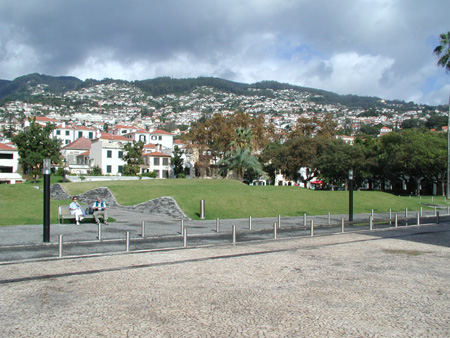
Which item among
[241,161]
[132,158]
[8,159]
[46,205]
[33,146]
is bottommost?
[46,205]

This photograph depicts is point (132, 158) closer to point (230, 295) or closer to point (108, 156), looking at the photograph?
point (108, 156)

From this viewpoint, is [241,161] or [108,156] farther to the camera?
[108,156]

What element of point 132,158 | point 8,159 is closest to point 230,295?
point 132,158

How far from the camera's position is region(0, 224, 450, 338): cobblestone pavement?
606 cm

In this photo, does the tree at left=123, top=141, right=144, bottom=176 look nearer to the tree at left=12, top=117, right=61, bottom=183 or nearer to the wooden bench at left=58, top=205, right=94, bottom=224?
the tree at left=12, top=117, right=61, bottom=183

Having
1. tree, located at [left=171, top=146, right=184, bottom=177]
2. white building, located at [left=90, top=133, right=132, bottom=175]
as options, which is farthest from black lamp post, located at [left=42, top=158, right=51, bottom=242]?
tree, located at [left=171, top=146, right=184, bottom=177]

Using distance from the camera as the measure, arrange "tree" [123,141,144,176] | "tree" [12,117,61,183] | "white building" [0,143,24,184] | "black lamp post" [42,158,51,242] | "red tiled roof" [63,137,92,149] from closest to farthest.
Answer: "black lamp post" [42,158,51,242]
"tree" [12,117,61,183]
"tree" [123,141,144,176]
"white building" [0,143,24,184]
"red tiled roof" [63,137,92,149]

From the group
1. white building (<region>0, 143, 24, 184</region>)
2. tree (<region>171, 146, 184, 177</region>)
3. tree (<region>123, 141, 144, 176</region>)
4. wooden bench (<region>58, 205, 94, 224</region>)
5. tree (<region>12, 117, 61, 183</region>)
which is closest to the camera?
wooden bench (<region>58, 205, 94, 224</region>)

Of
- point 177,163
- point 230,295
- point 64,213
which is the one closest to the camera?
point 230,295

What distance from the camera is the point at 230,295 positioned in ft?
25.8

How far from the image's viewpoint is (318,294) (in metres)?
7.94

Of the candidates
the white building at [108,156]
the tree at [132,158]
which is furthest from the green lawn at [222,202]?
the white building at [108,156]

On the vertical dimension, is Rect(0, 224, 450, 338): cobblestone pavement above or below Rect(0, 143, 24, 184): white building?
below

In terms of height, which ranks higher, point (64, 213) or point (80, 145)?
point (80, 145)
